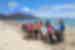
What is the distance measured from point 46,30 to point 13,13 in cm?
27

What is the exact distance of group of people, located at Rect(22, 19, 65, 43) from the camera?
1.03 meters

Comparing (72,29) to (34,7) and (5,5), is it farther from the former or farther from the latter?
(5,5)

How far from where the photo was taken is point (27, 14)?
1052 millimetres

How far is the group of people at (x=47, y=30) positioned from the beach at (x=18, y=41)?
4 cm

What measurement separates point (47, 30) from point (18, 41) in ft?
0.72

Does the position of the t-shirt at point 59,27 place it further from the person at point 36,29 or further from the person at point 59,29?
the person at point 36,29

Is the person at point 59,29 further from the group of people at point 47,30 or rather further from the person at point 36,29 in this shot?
the person at point 36,29

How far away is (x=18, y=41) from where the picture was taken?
41.0 inches

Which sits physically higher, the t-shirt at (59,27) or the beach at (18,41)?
the t-shirt at (59,27)

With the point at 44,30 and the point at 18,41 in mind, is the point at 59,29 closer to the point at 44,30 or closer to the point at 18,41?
the point at 44,30

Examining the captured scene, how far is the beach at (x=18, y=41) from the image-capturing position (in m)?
1.02

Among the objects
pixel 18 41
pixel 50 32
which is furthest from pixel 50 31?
pixel 18 41

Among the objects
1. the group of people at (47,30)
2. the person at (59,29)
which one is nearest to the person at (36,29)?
the group of people at (47,30)

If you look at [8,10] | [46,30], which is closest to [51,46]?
[46,30]
